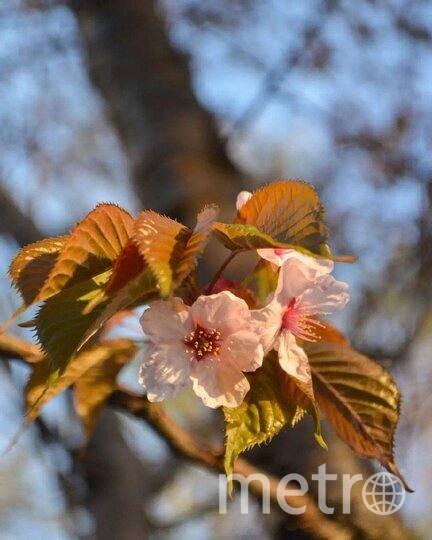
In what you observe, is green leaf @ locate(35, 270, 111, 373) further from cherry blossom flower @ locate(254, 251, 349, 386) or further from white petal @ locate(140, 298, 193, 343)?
cherry blossom flower @ locate(254, 251, 349, 386)

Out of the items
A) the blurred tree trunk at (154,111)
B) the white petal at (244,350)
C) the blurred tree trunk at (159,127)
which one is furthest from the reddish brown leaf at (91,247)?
the blurred tree trunk at (154,111)

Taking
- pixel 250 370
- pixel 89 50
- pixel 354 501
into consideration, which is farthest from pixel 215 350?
pixel 89 50

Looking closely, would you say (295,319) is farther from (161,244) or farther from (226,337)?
(161,244)

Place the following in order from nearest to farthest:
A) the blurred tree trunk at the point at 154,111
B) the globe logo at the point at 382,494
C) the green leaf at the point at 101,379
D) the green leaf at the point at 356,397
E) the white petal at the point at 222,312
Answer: the white petal at the point at 222,312 → the green leaf at the point at 356,397 → the green leaf at the point at 101,379 → the globe logo at the point at 382,494 → the blurred tree trunk at the point at 154,111

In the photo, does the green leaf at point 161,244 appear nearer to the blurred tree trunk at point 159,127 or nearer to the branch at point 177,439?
the branch at point 177,439

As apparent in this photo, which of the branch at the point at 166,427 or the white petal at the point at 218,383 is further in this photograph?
the branch at the point at 166,427

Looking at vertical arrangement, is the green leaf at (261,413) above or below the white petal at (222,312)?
below
